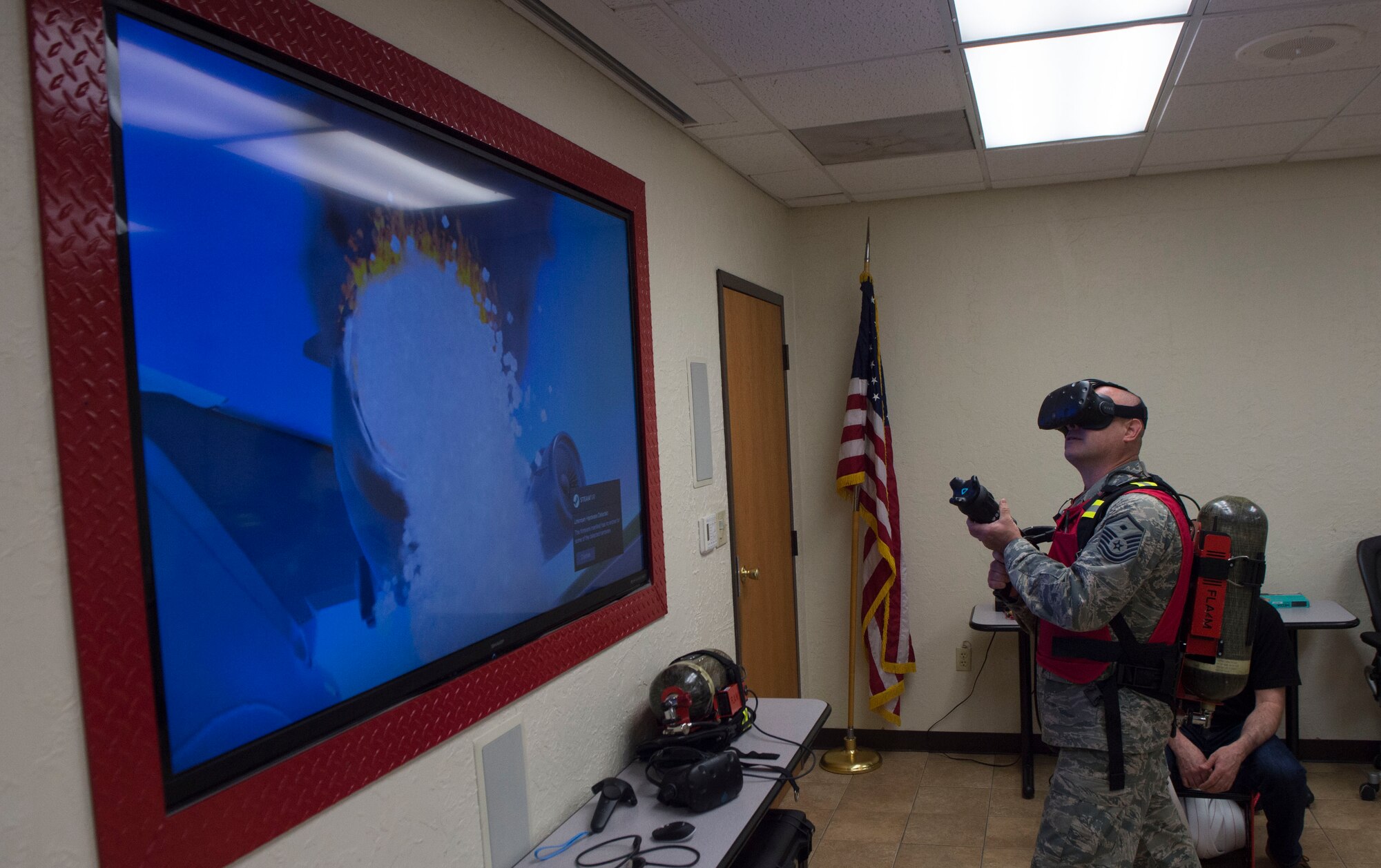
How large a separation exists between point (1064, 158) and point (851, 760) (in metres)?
2.76

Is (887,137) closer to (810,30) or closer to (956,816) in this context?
(810,30)

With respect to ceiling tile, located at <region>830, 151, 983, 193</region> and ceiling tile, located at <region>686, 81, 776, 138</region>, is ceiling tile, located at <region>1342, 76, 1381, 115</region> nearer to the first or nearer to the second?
ceiling tile, located at <region>830, 151, 983, 193</region>

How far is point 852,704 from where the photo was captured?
14.4 ft

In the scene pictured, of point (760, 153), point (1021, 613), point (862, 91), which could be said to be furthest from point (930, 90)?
point (1021, 613)

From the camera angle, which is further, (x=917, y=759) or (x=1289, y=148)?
(x=917, y=759)

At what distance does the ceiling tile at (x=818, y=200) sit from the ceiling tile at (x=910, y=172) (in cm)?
11

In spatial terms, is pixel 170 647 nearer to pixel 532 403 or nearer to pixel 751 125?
pixel 532 403

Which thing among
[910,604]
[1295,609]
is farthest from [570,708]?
[1295,609]

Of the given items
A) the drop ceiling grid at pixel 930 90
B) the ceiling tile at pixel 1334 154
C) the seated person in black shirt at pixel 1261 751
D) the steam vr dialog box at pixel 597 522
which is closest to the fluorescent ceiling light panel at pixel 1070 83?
the drop ceiling grid at pixel 930 90

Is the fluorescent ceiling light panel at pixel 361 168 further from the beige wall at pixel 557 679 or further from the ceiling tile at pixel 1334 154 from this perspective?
the ceiling tile at pixel 1334 154

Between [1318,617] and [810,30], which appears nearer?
[810,30]

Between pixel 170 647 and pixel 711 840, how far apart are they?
116cm

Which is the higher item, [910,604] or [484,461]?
[484,461]

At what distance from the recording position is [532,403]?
2.03 metres
